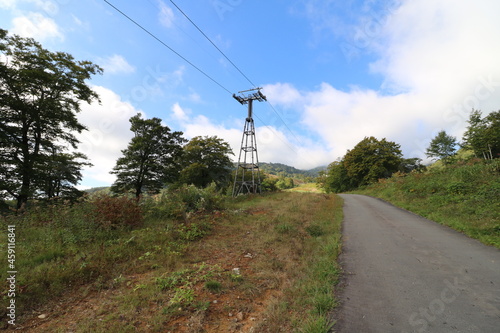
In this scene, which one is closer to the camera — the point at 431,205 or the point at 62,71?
the point at 431,205

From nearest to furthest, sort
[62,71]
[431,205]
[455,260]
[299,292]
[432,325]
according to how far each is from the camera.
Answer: [432,325], [299,292], [455,260], [431,205], [62,71]

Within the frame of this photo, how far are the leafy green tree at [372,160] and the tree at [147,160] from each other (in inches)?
1306

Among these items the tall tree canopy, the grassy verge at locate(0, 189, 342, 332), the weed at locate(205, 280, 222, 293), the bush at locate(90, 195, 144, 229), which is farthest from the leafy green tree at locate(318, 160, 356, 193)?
the weed at locate(205, 280, 222, 293)

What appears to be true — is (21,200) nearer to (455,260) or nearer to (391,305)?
(391,305)

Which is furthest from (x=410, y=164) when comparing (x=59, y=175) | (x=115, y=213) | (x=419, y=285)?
(x=59, y=175)

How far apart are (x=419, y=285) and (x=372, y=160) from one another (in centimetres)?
3687

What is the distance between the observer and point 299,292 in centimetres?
364

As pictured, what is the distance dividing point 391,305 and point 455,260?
3502 mm

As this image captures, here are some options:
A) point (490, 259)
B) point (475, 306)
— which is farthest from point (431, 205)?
point (475, 306)

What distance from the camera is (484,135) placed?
110ft

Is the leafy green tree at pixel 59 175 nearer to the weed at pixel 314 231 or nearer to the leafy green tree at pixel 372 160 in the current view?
the weed at pixel 314 231

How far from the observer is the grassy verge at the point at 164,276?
2.97 meters

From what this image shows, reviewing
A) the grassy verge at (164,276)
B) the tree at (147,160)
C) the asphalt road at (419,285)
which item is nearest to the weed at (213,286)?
the grassy verge at (164,276)

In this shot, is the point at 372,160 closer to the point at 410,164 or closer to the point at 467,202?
the point at 410,164
